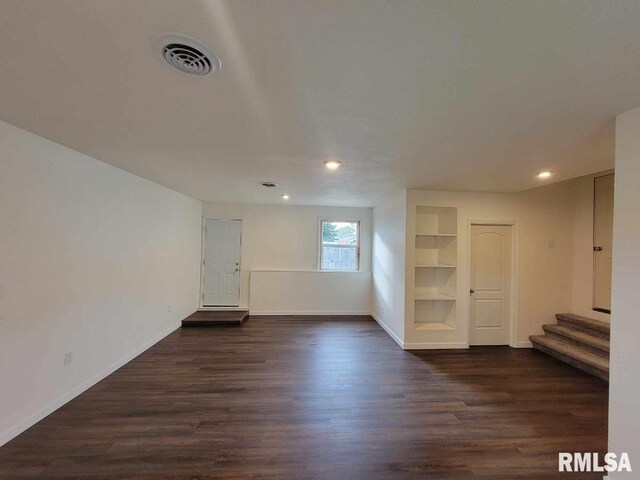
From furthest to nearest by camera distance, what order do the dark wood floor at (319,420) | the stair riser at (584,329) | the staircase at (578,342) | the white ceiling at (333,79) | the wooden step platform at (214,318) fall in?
the wooden step platform at (214,318) → the stair riser at (584,329) → the staircase at (578,342) → the dark wood floor at (319,420) → the white ceiling at (333,79)

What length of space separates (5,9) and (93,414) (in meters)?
2.88

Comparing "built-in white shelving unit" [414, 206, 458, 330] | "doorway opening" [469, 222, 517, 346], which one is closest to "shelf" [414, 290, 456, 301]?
"built-in white shelving unit" [414, 206, 458, 330]

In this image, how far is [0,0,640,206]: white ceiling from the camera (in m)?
1.01

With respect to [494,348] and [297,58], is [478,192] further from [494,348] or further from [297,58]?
[297,58]

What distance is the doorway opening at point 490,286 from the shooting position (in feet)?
14.5

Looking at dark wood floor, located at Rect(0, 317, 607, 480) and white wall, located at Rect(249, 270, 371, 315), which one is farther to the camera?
white wall, located at Rect(249, 270, 371, 315)

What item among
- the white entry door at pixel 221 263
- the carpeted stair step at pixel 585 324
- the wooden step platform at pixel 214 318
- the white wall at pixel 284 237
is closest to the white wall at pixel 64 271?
the wooden step platform at pixel 214 318

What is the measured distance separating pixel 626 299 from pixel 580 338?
110 inches

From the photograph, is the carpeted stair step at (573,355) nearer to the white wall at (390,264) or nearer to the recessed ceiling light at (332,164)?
the white wall at (390,264)

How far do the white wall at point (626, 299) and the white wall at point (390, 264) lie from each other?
252 cm

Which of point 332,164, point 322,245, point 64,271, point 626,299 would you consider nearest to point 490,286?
point 626,299

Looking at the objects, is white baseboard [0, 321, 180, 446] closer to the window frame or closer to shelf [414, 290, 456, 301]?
the window frame

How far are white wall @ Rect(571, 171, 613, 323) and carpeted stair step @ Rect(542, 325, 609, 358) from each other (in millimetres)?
418

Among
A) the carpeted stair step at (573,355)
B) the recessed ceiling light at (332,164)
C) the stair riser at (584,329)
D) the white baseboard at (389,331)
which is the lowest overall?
the white baseboard at (389,331)
